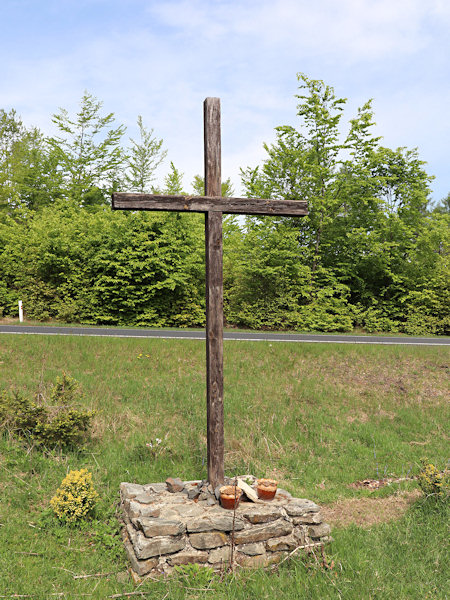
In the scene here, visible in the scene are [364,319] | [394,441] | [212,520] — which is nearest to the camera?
[212,520]

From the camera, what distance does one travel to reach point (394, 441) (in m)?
9.10

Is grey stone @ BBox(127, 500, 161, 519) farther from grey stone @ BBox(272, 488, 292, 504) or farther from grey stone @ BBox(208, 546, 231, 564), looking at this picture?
grey stone @ BBox(272, 488, 292, 504)

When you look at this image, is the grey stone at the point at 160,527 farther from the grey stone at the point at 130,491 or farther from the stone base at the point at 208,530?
the grey stone at the point at 130,491

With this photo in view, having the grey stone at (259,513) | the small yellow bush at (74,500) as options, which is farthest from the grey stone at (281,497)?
the small yellow bush at (74,500)

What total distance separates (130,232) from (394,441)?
495 inches

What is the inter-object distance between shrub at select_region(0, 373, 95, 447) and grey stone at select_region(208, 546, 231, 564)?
341 centimetres

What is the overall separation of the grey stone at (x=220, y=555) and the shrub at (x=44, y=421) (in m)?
3.41

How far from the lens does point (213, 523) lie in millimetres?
4668

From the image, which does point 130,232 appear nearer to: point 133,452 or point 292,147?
point 292,147

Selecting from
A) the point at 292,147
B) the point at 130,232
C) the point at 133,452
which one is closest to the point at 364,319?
the point at 292,147

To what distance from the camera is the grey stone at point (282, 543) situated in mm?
4852

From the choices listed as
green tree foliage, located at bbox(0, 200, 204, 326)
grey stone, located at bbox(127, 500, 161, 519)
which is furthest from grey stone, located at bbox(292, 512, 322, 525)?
green tree foliage, located at bbox(0, 200, 204, 326)

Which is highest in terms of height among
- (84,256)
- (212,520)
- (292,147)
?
(292,147)

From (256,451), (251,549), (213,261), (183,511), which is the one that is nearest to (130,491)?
(183,511)
